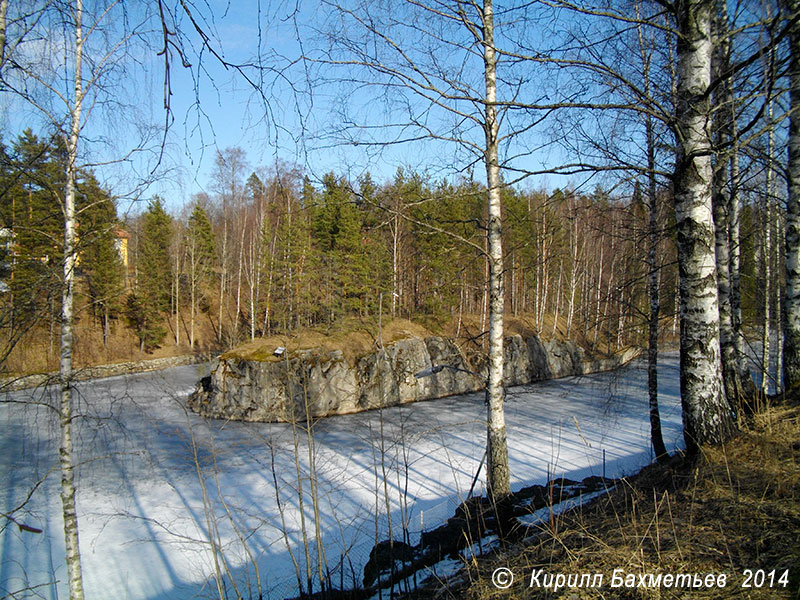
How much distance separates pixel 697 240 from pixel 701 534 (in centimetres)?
203

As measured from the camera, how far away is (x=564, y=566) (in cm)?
225

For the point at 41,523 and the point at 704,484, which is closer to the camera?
the point at 704,484

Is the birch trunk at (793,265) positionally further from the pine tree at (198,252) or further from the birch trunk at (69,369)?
the pine tree at (198,252)

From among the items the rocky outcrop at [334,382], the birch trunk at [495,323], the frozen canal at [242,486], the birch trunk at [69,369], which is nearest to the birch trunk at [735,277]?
the frozen canal at [242,486]

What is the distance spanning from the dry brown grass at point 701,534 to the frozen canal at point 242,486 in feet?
3.01

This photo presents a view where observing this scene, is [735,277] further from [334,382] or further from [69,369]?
[334,382]

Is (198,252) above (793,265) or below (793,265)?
above

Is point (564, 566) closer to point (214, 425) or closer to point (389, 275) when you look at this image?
point (214, 425)

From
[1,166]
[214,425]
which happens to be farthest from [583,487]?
A: [214,425]

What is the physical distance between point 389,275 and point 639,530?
61.2ft

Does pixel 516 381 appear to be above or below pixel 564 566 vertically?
below

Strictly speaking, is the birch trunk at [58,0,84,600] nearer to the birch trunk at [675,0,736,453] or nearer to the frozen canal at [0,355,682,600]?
the frozen canal at [0,355,682,600]

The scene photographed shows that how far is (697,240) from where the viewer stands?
10.5 feet

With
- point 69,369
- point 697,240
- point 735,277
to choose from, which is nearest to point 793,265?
point 735,277
